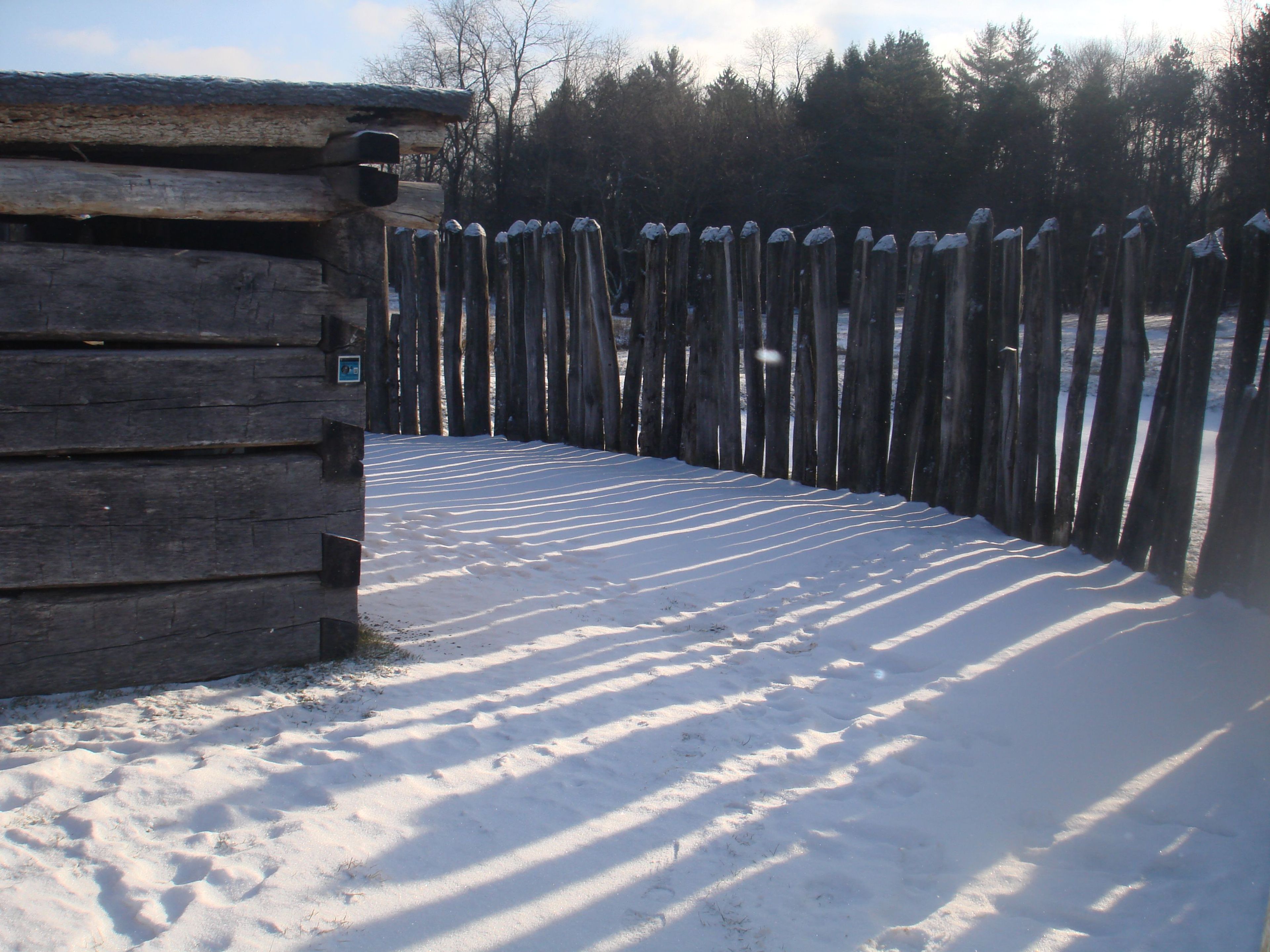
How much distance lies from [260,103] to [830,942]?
2.99 metres

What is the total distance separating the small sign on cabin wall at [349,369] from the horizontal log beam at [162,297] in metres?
0.12

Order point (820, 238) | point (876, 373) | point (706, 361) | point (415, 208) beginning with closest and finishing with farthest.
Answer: point (415, 208) → point (876, 373) → point (820, 238) → point (706, 361)

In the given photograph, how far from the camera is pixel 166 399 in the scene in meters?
3.15

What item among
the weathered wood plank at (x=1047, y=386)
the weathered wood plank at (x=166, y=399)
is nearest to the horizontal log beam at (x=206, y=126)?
the weathered wood plank at (x=166, y=399)

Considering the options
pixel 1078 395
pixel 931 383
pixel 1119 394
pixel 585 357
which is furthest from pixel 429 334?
pixel 1119 394

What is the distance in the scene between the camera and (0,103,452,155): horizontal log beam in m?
2.86

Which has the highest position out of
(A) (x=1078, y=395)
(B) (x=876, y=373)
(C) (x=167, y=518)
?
(B) (x=876, y=373)

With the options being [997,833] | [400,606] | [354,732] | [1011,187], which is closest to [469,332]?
[400,606]

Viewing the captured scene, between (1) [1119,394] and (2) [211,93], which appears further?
(1) [1119,394]

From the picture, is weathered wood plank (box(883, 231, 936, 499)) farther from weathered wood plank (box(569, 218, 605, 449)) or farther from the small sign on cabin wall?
the small sign on cabin wall

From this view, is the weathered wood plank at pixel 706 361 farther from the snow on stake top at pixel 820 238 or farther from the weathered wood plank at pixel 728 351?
the snow on stake top at pixel 820 238

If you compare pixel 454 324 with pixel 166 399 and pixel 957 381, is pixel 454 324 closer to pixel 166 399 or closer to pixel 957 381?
pixel 957 381

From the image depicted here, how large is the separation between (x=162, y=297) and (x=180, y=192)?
0.35 m

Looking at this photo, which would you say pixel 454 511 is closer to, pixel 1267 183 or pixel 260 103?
pixel 260 103
